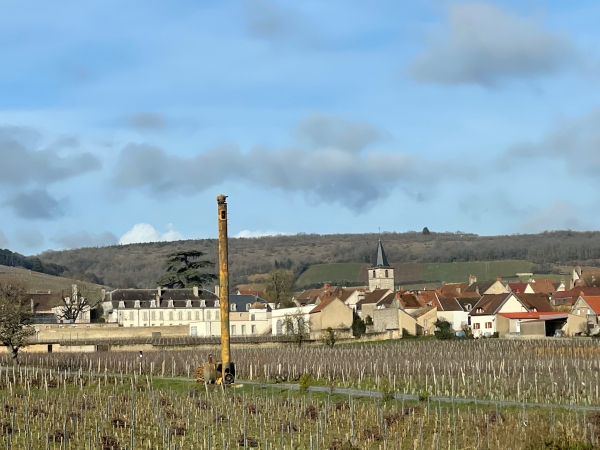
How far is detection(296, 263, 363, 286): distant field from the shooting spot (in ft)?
600

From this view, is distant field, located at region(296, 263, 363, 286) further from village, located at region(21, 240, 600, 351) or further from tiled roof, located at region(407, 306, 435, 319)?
tiled roof, located at region(407, 306, 435, 319)

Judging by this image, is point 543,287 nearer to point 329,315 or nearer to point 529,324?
point 329,315

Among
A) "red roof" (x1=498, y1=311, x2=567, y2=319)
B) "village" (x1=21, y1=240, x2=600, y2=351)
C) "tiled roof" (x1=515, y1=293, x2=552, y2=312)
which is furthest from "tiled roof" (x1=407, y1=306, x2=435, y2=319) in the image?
"red roof" (x1=498, y1=311, x2=567, y2=319)

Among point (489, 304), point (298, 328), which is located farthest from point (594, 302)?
point (298, 328)

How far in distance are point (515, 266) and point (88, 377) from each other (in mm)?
138432

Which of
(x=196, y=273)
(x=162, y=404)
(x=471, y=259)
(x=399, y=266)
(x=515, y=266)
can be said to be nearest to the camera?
(x=162, y=404)

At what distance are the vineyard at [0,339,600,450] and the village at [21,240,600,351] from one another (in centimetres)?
2946

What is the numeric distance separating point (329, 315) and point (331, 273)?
337 feet

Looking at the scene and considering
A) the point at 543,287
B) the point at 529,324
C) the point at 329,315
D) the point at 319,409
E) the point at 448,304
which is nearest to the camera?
the point at 319,409

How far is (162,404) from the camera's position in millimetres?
29688

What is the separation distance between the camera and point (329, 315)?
85.2 meters

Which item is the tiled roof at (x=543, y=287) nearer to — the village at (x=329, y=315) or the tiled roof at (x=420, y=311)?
the village at (x=329, y=315)

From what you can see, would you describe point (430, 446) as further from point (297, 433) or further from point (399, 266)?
point (399, 266)

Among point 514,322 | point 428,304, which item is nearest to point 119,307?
point 428,304
